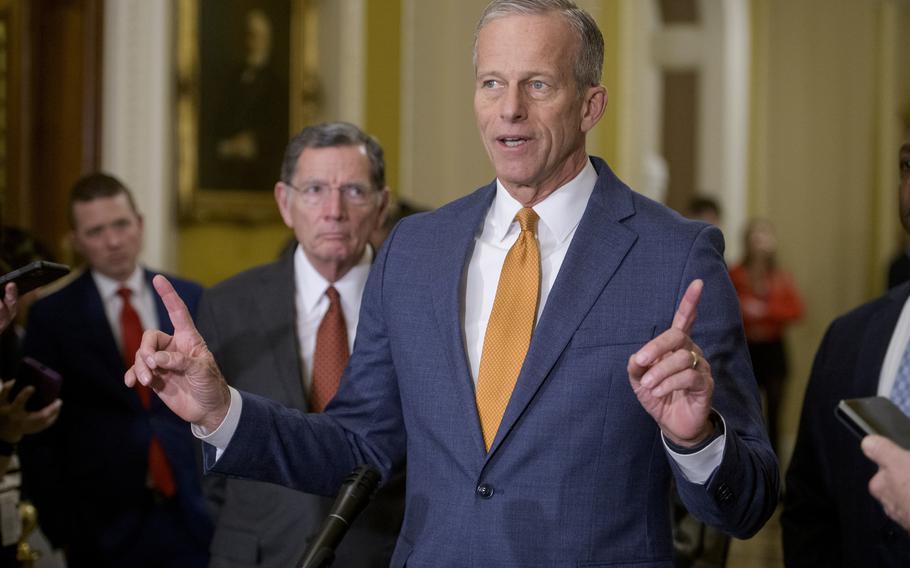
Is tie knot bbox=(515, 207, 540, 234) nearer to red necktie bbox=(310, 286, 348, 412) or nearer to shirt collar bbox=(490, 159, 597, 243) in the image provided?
shirt collar bbox=(490, 159, 597, 243)

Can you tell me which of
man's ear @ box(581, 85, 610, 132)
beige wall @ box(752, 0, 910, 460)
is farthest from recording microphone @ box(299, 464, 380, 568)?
beige wall @ box(752, 0, 910, 460)

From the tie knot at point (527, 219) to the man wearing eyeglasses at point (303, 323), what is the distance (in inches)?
41.7

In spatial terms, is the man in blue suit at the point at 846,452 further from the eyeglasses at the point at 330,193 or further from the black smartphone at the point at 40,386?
the black smartphone at the point at 40,386

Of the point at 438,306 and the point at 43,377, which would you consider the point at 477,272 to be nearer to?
the point at 438,306

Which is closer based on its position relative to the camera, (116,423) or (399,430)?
(399,430)

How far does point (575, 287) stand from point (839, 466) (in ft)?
3.50

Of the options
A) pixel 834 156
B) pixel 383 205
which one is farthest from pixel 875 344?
pixel 834 156

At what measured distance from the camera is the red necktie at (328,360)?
3.24 metres

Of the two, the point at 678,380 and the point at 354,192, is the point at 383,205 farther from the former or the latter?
the point at 678,380

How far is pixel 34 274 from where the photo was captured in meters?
2.67

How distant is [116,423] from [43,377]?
35.5 inches

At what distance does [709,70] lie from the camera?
1423 centimetres

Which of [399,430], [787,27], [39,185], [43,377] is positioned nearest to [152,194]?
[39,185]

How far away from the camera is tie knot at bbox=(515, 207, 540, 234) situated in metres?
2.31
